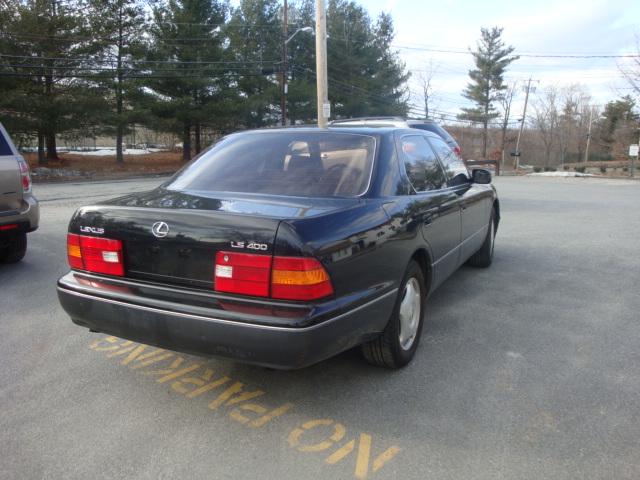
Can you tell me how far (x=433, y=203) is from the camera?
3.76m

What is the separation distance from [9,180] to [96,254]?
3.32m

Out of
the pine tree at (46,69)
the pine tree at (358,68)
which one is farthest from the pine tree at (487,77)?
the pine tree at (46,69)

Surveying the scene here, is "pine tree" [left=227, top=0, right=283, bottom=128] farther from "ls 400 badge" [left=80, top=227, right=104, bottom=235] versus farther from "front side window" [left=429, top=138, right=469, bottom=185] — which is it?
"ls 400 badge" [left=80, top=227, right=104, bottom=235]

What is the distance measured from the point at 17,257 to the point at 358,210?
5.15 meters

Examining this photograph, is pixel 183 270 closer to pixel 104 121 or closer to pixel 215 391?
pixel 215 391

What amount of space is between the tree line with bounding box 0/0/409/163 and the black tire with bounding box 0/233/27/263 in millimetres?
20516

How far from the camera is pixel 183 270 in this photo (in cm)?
271

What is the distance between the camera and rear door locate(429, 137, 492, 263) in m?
4.48

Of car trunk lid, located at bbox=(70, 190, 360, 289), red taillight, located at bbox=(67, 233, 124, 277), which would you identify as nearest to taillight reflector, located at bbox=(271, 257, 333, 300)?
car trunk lid, located at bbox=(70, 190, 360, 289)

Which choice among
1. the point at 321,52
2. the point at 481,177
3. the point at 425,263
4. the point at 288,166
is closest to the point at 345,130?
the point at 288,166

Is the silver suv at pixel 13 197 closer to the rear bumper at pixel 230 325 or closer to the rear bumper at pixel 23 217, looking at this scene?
the rear bumper at pixel 23 217

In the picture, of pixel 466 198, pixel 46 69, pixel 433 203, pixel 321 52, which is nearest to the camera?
pixel 433 203

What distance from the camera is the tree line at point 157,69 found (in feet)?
81.4

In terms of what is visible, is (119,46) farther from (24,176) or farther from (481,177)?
(481,177)
